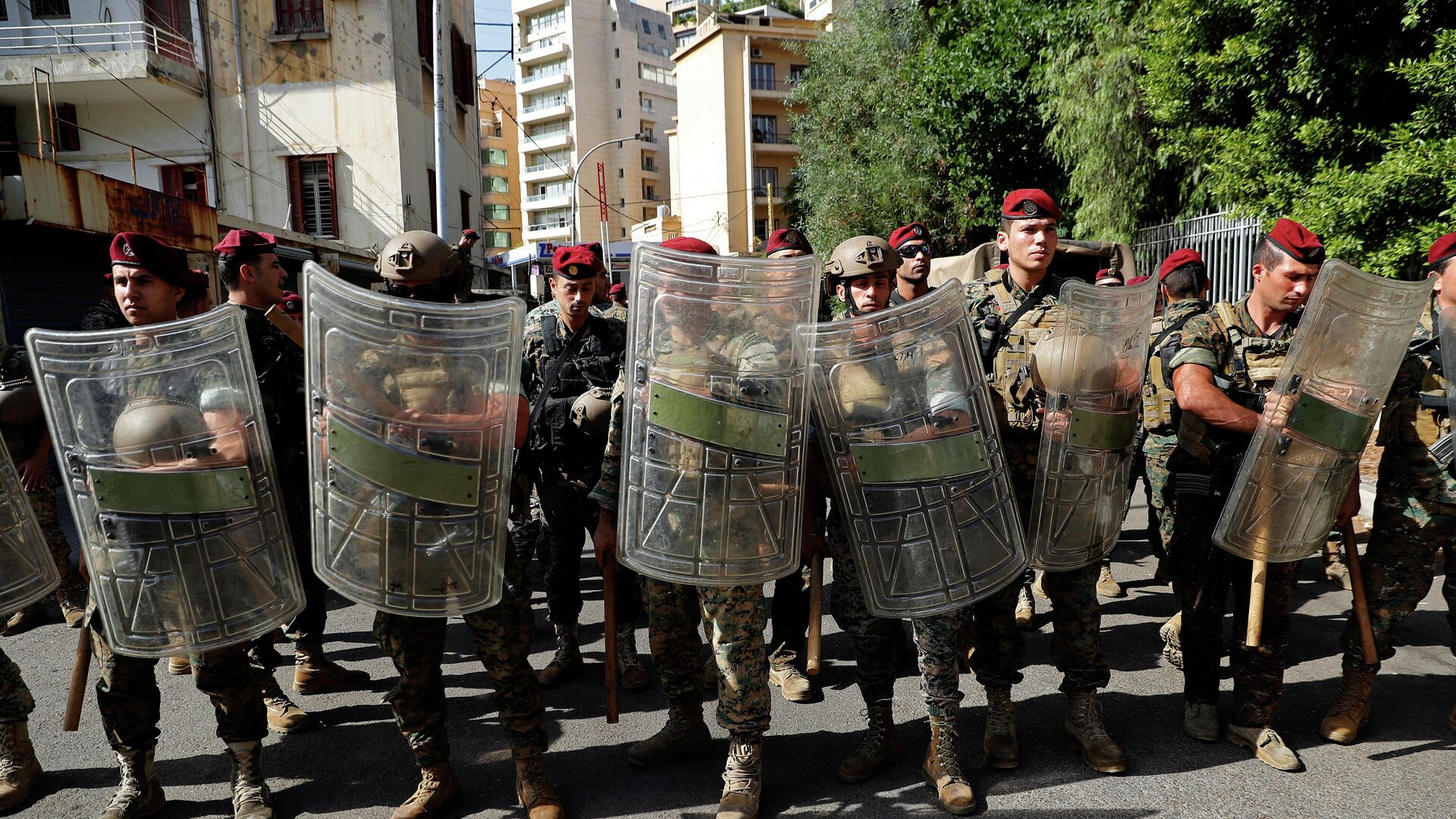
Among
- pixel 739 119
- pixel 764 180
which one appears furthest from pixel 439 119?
pixel 764 180

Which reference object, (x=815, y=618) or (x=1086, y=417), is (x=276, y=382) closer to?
(x=815, y=618)

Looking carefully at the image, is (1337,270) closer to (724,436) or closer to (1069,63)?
(724,436)

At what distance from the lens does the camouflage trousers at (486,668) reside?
2.78 meters

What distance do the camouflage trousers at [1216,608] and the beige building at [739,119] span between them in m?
33.8

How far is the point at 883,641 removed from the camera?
302 centimetres

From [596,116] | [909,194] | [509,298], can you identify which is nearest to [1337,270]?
[509,298]

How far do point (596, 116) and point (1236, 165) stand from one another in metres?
47.5

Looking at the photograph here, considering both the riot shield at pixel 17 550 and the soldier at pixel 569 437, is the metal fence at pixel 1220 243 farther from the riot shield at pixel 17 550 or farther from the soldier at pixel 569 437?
the riot shield at pixel 17 550

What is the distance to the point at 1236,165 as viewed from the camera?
25.4 ft


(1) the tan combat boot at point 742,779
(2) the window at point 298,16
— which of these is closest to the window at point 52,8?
(2) the window at point 298,16

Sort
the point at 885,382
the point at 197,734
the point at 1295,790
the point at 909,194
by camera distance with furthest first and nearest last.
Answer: the point at 909,194
the point at 197,734
the point at 1295,790
the point at 885,382

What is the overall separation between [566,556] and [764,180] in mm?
36454

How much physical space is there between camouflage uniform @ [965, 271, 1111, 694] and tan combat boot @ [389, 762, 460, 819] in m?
1.84

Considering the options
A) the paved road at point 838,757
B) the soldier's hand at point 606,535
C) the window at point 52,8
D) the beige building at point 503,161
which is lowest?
the paved road at point 838,757
